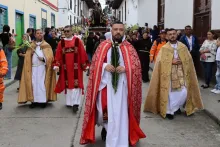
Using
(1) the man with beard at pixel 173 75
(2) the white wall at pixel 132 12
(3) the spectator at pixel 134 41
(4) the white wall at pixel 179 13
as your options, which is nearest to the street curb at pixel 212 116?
(1) the man with beard at pixel 173 75

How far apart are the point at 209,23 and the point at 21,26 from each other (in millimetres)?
9173

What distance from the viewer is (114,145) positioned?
188 inches

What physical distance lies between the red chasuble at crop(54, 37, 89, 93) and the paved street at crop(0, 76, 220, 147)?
601 millimetres

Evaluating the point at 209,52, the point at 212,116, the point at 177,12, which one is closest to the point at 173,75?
the point at 212,116

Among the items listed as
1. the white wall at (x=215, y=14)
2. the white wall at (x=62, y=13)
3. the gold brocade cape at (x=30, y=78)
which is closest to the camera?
the gold brocade cape at (x=30, y=78)

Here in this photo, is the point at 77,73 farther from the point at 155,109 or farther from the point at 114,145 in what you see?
the point at 114,145

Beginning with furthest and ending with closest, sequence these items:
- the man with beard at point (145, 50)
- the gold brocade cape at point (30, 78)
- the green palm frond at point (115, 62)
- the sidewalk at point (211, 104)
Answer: the man with beard at point (145, 50) < the gold brocade cape at point (30, 78) < the sidewalk at point (211, 104) < the green palm frond at point (115, 62)

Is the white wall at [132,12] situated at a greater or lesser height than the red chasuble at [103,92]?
greater

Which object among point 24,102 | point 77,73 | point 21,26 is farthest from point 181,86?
point 21,26

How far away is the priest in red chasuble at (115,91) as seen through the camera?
4836 mm

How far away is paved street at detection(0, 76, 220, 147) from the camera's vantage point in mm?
5535

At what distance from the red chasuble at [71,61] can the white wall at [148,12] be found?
1477 cm

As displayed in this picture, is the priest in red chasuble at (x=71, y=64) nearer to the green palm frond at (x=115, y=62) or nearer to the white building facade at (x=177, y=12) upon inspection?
the green palm frond at (x=115, y=62)

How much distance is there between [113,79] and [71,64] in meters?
2.82
